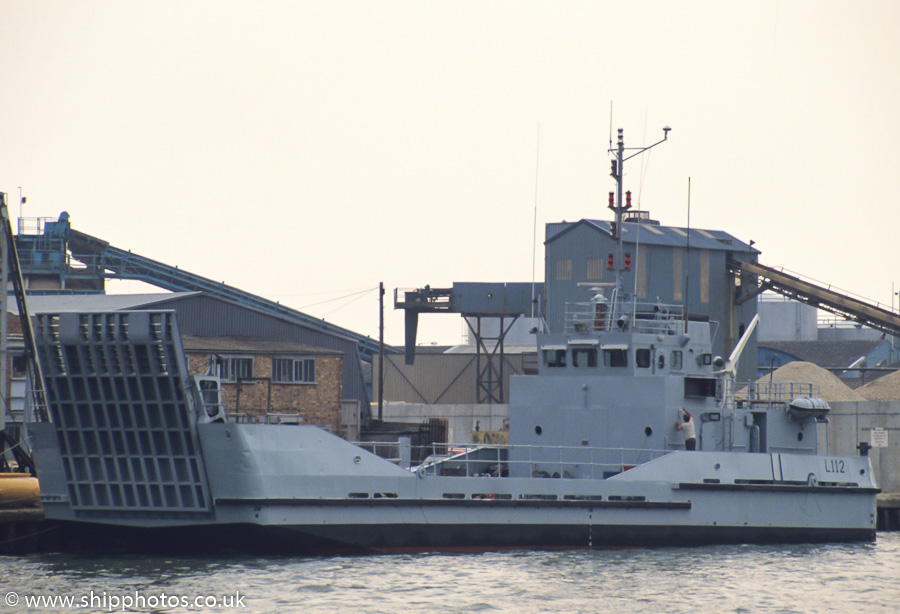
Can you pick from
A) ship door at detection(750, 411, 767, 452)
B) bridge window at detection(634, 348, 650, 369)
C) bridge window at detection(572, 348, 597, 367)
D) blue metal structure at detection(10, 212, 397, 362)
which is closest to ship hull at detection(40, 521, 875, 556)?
ship door at detection(750, 411, 767, 452)

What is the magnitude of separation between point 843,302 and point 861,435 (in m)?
14.2

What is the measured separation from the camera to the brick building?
3816cm

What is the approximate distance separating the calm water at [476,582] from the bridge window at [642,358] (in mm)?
4388

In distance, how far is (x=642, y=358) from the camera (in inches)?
1011

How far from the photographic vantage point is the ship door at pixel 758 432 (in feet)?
87.5

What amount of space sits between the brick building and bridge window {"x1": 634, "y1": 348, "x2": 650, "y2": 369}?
16051 millimetres

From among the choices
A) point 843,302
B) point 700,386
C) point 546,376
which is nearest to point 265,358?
point 546,376

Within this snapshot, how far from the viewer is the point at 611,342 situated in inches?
1017

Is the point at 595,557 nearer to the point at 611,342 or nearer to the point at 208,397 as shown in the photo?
the point at 611,342

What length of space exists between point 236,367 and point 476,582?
20.4m

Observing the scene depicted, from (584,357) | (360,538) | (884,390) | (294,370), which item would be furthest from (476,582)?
(884,390)

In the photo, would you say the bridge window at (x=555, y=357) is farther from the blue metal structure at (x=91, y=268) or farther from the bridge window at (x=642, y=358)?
the blue metal structure at (x=91, y=268)

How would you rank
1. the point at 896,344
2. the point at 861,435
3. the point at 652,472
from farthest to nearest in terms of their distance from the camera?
the point at 896,344 → the point at 861,435 → the point at 652,472

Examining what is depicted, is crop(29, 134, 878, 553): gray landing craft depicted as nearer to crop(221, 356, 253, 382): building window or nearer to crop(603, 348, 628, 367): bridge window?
crop(603, 348, 628, 367): bridge window
